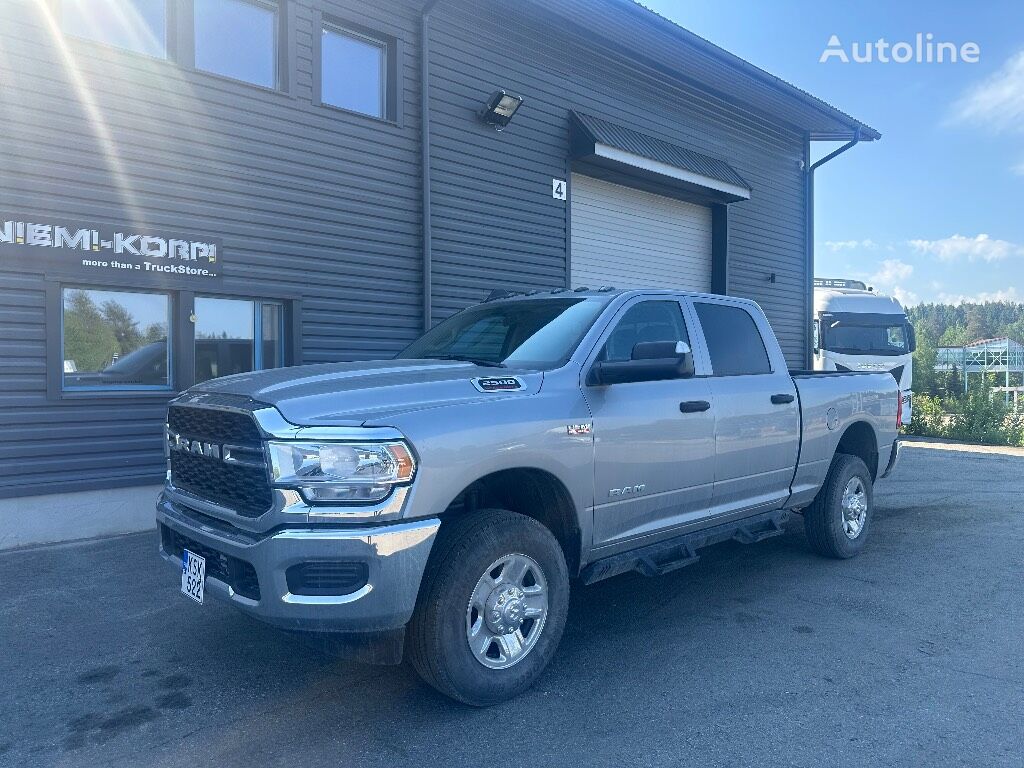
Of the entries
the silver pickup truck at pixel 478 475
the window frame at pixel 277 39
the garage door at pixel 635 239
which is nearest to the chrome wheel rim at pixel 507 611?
the silver pickup truck at pixel 478 475

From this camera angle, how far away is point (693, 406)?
456 cm

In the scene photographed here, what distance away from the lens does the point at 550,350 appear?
4230mm

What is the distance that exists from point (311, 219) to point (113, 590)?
14.2 feet

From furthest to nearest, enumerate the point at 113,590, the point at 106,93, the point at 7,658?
the point at 106,93, the point at 113,590, the point at 7,658

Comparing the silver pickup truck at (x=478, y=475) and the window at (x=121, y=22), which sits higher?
the window at (x=121, y=22)

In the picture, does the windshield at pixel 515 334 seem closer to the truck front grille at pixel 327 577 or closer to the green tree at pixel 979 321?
the truck front grille at pixel 327 577

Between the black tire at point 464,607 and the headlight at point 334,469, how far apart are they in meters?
0.44

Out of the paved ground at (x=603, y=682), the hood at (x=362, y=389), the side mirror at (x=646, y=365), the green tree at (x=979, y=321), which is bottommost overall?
the paved ground at (x=603, y=682)

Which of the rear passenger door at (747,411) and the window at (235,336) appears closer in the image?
the rear passenger door at (747,411)

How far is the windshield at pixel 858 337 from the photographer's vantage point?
15.9 m

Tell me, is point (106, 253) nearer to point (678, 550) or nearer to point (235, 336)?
point (235, 336)

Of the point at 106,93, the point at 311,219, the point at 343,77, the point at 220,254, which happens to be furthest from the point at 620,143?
the point at 106,93

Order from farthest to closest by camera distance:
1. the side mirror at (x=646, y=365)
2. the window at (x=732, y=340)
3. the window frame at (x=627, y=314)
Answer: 1. the window at (x=732, y=340)
2. the window frame at (x=627, y=314)
3. the side mirror at (x=646, y=365)

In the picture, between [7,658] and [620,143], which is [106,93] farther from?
[620,143]
